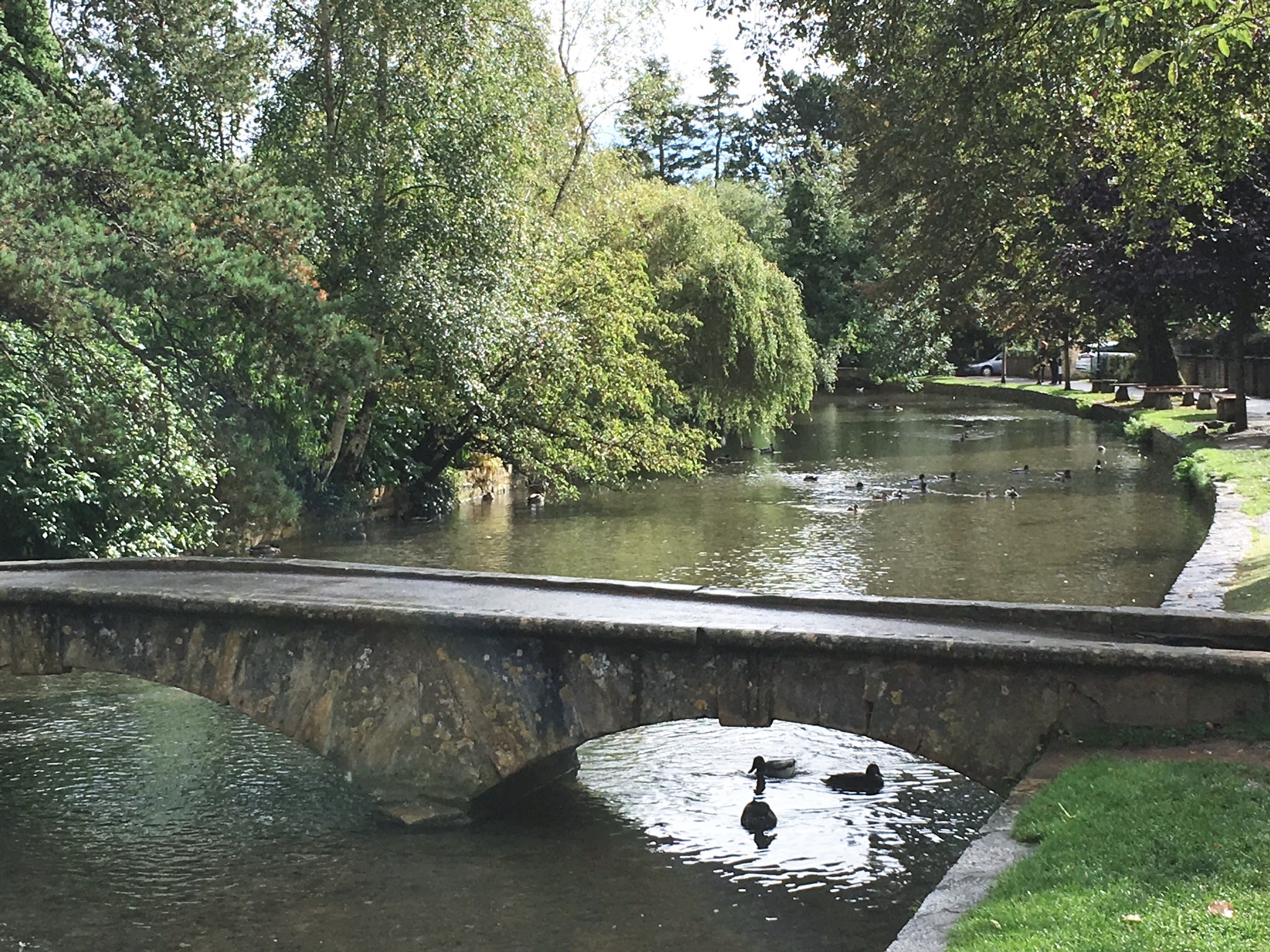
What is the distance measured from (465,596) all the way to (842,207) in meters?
53.3

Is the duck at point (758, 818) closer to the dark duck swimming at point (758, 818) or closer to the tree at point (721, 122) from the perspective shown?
the dark duck swimming at point (758, 818)

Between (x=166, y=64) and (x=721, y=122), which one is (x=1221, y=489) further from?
(x=721, y=122)

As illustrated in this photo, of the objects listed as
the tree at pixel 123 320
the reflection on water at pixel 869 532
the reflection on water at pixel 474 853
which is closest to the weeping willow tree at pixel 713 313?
the reflection on water at pixel 869 532

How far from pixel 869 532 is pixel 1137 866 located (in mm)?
17981

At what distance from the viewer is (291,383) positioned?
50.2 ft

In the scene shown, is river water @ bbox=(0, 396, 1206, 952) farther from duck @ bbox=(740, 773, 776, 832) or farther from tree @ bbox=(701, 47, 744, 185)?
tree @ bbox=(701, 47, 744, 185)

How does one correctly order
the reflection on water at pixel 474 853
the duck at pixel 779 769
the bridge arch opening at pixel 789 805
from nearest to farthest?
the reflection on water at pixel 474 853, the bridge arch opening at pixel 789 805, the duck at pixel 779 769

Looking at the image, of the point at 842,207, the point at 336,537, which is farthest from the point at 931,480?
the point at 842,207

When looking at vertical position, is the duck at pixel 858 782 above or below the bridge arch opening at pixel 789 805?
above

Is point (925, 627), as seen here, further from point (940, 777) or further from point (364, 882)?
point (364, 882)

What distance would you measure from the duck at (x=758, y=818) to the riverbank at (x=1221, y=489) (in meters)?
5.61

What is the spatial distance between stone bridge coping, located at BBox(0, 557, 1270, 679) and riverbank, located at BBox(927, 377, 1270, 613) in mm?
4270

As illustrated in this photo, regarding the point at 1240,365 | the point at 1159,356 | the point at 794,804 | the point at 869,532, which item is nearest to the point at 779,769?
the point at 794,804

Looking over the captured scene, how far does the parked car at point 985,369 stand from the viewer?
7800 cm
